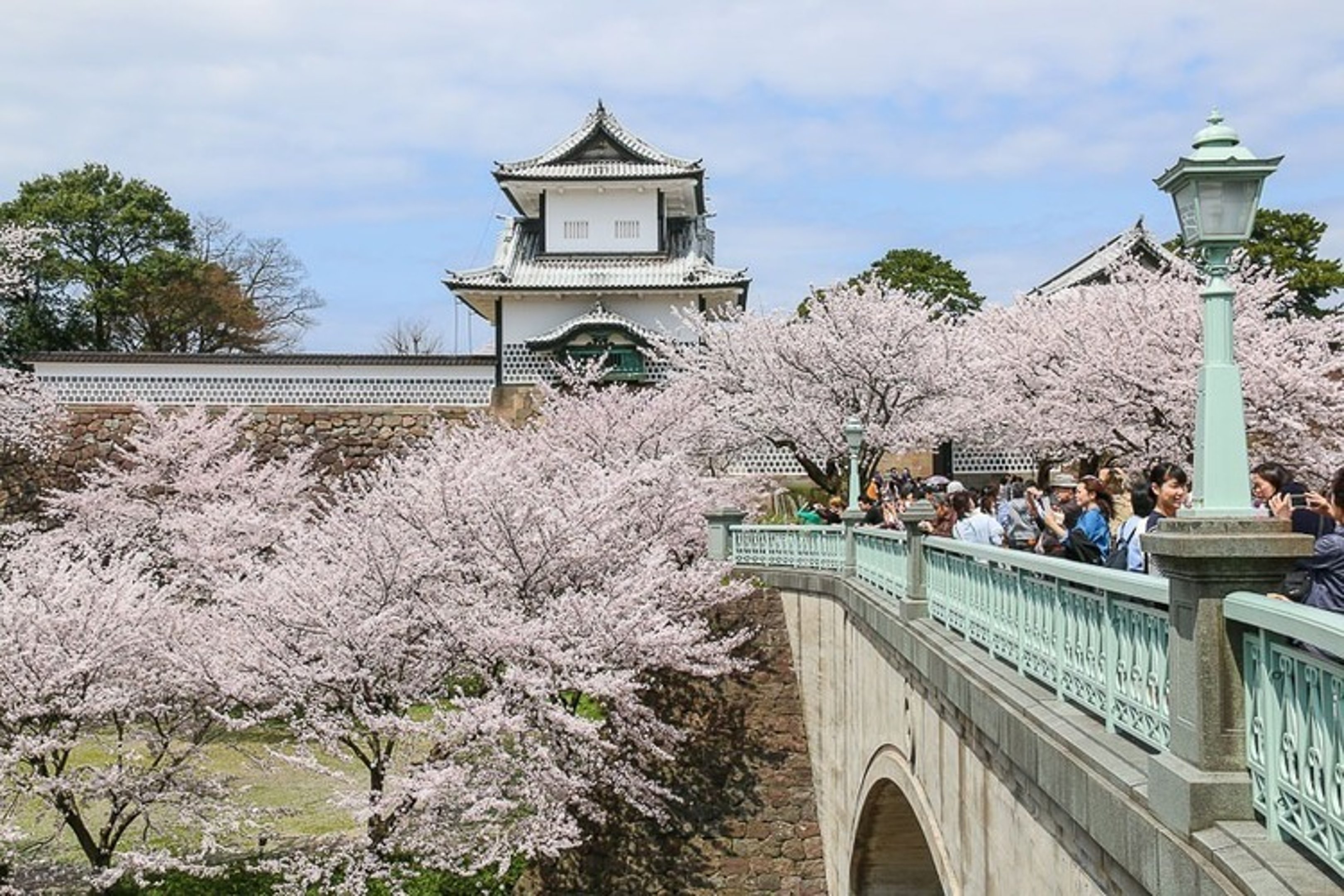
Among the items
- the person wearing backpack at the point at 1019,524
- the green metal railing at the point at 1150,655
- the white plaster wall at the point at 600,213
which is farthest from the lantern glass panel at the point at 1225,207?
the white plaster wall at the point at 600,213

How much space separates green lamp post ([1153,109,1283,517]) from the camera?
3.92 metres

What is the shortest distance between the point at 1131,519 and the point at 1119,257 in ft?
88.4

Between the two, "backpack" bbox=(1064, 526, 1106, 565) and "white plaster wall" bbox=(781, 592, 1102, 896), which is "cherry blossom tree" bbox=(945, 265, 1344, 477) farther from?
"backpack" bbox=(1064, 526, 1106, 565)

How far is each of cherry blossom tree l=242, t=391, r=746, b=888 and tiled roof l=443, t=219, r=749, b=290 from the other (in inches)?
503

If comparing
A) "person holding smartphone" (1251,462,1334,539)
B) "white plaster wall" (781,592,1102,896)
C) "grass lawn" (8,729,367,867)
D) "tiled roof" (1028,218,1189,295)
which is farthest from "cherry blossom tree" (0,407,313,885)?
"tiled roof" (1028,218,1189,295)

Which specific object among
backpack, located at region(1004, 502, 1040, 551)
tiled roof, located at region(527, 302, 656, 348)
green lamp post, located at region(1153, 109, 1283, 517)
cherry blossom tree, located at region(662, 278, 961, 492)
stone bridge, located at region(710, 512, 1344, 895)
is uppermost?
tiled roof, located at region(527, 302, 656, 348)

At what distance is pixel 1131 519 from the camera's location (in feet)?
25.2

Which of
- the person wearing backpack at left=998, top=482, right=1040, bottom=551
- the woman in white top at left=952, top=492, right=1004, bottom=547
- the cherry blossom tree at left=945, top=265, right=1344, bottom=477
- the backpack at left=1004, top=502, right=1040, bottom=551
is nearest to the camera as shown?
the woman in white top at left=952, top=492, right=1004, bottom=547

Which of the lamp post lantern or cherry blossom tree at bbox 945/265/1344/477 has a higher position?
cherry blossom tree at bbox 945/265/1344/477

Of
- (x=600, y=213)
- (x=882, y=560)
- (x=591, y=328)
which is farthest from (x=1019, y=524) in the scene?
(x=600, y=213)

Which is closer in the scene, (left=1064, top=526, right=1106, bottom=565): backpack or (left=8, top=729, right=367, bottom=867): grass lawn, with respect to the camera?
(left=1064, top=526, right=1106, bottom=565): backpack

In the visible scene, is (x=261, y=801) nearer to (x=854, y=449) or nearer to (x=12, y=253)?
(x=854, y=449)

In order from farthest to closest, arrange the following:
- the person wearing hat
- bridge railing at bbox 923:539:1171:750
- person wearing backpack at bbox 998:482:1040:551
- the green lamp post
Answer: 1. person wearing backpack at bbox 998:482:1040:551
2. the person wearing hat
3. bridge railing at bbox 923:539:1171:750
4. the green lamp post

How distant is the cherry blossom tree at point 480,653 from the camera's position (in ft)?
48.8
